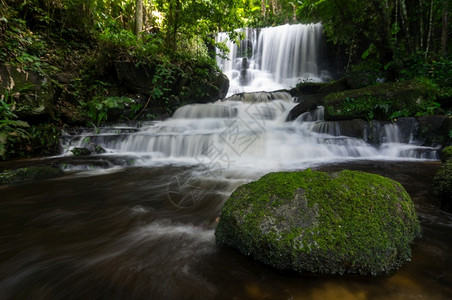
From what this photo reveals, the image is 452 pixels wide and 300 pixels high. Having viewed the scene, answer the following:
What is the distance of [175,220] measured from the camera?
7.61 feet

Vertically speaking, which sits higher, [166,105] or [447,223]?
[166,105]

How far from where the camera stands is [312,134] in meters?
6.61

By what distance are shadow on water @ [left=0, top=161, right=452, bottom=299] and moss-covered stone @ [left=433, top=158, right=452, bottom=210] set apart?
13 cm

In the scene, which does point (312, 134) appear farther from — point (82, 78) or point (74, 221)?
point (82, 78)

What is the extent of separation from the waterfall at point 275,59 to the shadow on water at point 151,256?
42.0ft

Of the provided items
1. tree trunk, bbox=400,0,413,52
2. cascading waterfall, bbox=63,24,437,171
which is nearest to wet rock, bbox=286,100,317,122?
cascading waterfall, bbox=63,24,437,171

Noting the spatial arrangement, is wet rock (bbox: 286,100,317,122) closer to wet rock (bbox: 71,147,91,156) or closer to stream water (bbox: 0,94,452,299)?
stream water (bbox: 0,94,452,299)

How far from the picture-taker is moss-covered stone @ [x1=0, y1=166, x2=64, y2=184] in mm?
3647

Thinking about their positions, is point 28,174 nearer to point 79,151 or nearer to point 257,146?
point 79,151

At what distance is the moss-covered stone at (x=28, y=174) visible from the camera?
3647 millimetres

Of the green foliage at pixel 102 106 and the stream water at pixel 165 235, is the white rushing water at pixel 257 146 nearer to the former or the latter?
the stream water at pixel 165 235

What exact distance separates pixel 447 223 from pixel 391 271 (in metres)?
1.19

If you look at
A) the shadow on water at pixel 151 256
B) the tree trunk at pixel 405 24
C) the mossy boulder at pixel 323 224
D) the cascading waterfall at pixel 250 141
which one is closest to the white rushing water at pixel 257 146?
the cascading waterfall at pixel 250 141

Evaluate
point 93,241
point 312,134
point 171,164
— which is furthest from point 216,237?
point 312,134
